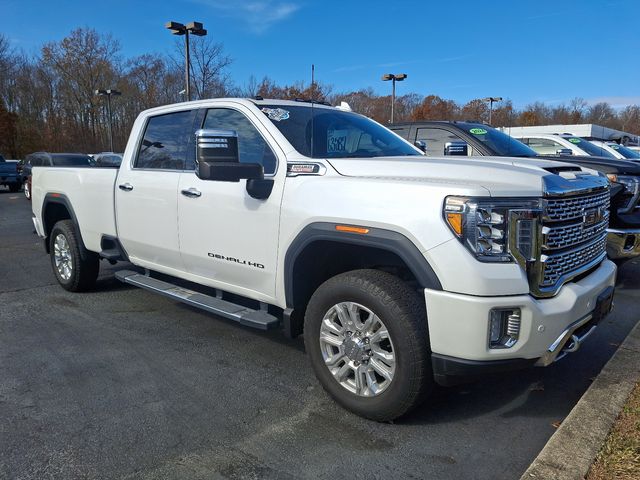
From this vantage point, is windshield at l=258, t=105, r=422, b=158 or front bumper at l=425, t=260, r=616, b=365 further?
windshield at l=258, t=105, r=422, b=158

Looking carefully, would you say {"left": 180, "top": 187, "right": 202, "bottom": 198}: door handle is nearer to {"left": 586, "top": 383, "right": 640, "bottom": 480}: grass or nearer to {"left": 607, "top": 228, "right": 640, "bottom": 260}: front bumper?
{"left": 586, "top": 383, "right": 640, "bottom": 480}: grass

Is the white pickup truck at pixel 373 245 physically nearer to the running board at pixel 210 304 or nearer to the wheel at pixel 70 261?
the running board at pixel 210 304

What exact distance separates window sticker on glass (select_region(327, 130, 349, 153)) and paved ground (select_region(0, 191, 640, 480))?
1674 mm

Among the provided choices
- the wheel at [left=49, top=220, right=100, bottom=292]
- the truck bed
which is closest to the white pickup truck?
the truck bed

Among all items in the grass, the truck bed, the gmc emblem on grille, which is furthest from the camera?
the truck bed

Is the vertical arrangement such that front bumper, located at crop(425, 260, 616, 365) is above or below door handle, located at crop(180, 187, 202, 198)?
below

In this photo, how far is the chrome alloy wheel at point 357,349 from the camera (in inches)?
119

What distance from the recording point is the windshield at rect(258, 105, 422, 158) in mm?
3863

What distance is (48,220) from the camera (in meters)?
6.52

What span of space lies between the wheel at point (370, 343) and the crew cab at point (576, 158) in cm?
290

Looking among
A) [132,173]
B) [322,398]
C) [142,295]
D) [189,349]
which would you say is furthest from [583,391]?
[142,295]

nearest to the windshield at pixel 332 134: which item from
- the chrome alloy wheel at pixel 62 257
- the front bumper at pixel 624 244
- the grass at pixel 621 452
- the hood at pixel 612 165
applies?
the grass at pixel 621 452

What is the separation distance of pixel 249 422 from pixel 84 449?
914 mm

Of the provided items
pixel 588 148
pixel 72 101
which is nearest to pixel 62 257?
pixel 588 148
